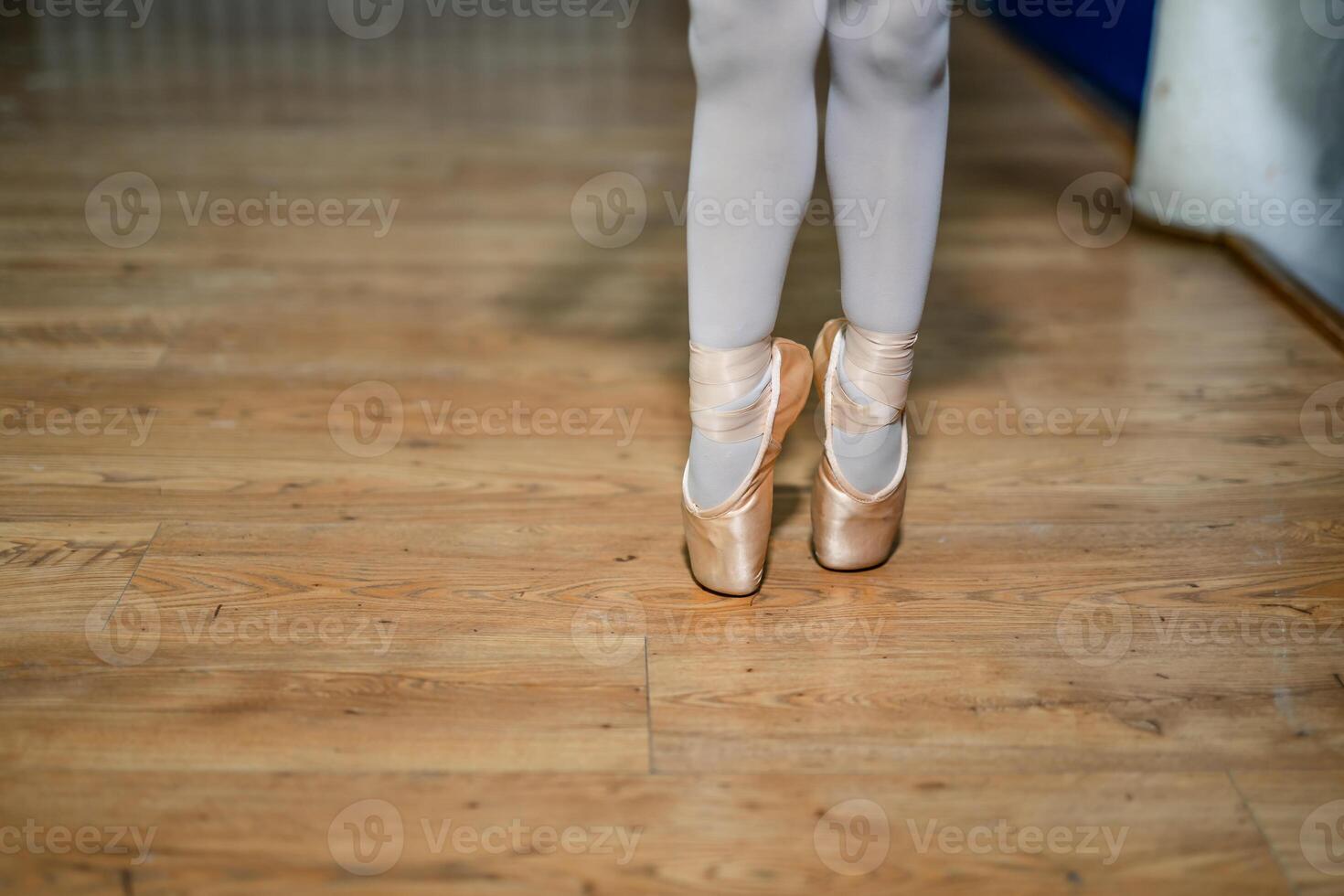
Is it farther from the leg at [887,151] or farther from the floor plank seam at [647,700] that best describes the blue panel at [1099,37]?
the floor plank seam at [647,700]

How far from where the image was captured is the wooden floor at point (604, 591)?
786 mm

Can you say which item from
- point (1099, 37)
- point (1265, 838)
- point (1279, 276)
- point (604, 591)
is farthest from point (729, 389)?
point (1099, 37)

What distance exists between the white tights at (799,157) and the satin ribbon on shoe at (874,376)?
1 cm

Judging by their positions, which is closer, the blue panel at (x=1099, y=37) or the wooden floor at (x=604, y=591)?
the wooden floor at (x=604, y=591)

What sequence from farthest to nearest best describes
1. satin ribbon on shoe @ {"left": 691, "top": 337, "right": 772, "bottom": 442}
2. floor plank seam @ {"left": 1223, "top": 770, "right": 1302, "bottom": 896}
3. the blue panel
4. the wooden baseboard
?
the blue panel < the wooden baseboard < satin ribbon on shoe @ {"left": 691, "top": 337, "right": 772, "bottom": 442} < floor plank seam @ {"left": 1223, "top": 770, "right": 1302, "bottom": 896}

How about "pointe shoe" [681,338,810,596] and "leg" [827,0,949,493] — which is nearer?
"leg" [827,0,949,493]

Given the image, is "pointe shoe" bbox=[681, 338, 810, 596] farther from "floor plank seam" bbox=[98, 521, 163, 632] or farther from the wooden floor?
"floor plank seam" bbox=[98, 521, 163, 632]

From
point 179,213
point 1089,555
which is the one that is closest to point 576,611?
point 1089,555

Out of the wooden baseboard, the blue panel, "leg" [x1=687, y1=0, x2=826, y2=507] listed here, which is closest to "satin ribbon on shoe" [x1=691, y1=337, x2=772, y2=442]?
"leg" [x1=687, y1=0, x2=826, y2=507]

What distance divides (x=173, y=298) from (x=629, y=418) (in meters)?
0.64

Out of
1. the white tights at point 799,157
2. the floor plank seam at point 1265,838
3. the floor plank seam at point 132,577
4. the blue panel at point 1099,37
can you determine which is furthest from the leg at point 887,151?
the blue panel at point 1099,37

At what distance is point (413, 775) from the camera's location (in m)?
0.83

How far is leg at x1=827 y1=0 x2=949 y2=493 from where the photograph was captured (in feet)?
2.77

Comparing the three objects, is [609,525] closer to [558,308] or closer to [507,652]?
[507,652]
